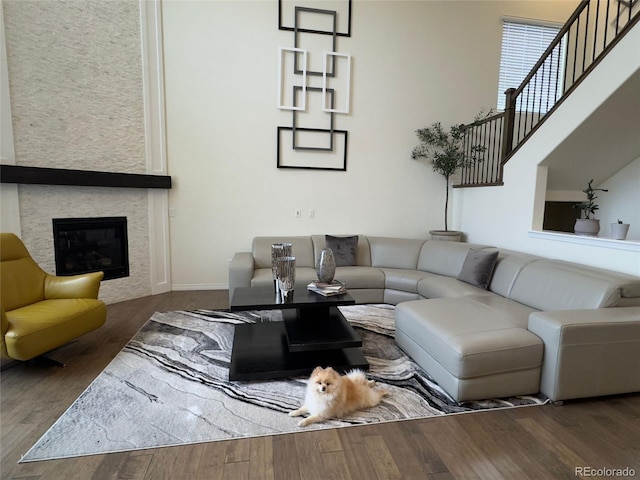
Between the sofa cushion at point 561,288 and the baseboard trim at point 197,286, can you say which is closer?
the sofa cushion at point 561,288

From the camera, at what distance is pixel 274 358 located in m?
2.59

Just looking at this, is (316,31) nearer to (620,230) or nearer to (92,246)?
(92,246)

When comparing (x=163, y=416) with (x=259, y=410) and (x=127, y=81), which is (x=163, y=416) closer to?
(x=259, y=410)

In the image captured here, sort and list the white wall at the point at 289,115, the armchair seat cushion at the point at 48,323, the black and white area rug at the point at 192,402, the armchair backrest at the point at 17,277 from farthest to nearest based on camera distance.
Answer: the white wall at the point at 289,115 → the armchair backrest at the point at 17,277 → the armchair seat cushion at the point at 48,323 → the black and white area rug at the point at 192,402

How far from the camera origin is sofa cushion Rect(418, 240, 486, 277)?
4.04m

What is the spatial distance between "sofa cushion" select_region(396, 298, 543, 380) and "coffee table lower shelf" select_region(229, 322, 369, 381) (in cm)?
54

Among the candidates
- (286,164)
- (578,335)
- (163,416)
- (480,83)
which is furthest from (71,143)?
(480,83)

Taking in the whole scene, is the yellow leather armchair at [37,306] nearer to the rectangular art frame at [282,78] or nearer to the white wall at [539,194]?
the rectangular art frame at [282,78]

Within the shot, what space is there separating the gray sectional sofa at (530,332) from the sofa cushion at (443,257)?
45 cm

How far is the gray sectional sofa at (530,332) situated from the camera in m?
2.15

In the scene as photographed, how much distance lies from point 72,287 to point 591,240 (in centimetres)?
454

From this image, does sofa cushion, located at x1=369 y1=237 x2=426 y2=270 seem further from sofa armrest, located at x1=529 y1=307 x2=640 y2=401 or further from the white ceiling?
sofa armrest, located at x1=529 y1=307 x2=640 y2=401

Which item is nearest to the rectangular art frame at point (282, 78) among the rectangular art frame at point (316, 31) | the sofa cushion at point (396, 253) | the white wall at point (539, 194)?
the rectangular art frame at point (316, 31)

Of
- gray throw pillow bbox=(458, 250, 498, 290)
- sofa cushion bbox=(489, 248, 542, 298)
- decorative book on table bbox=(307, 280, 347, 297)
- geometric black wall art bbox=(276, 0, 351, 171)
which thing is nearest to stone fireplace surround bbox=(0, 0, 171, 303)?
geometric black wall art bbox=(276, 0, 351, 171)
